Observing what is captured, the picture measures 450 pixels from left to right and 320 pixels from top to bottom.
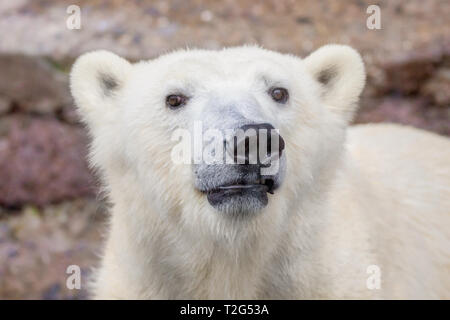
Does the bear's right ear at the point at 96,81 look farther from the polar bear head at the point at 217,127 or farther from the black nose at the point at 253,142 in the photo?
the black nose at the point at 253,142

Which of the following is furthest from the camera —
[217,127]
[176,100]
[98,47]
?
[98,47]

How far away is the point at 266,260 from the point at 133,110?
81cm

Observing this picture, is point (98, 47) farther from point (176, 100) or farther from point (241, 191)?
point (241, 191)

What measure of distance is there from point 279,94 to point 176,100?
1.33ft

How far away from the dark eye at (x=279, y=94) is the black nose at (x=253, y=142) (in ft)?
1.69

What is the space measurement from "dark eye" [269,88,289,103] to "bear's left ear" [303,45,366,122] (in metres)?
0.33

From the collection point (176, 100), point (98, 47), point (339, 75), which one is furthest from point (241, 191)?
point (98, 47)

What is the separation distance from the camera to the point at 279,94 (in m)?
3.09

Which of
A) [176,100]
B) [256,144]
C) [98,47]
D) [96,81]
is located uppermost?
[98,47]

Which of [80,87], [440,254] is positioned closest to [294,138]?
[80,87]

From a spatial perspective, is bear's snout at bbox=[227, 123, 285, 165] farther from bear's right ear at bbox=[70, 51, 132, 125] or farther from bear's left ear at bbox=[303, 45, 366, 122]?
bear's right ear at bbox=[70, 51, 132, 125]

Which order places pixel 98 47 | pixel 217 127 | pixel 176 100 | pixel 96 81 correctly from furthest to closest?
pixel 98 47 < pixel 96 81 < pixel 176 100 < pixel 217 127

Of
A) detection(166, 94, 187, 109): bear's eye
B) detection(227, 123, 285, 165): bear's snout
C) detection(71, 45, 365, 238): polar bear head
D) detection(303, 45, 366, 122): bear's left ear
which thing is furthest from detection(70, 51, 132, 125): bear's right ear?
detection(227, 123, 285, 165): bear's snout

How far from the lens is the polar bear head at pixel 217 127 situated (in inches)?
106
